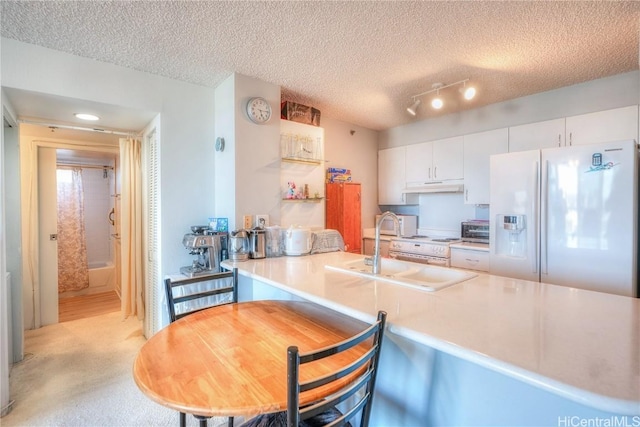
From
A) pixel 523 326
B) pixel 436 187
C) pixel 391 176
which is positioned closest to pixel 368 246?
pixel 391 176

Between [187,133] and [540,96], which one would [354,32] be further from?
[540,96]

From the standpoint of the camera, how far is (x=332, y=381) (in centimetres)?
85

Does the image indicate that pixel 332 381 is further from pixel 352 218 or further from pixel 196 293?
pixel 352 218

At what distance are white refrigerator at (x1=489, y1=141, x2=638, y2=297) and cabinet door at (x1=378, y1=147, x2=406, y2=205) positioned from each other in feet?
4.73

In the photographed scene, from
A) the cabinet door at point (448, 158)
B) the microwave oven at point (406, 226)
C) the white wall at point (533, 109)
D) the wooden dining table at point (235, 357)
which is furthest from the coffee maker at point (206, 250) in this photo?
the white wall at point (533, 109)

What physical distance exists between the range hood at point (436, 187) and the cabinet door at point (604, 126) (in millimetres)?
1042

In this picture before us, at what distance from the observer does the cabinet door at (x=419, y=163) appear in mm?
3686

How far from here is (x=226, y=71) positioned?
2355mm

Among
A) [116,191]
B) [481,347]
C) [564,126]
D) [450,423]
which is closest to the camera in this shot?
[481,347]

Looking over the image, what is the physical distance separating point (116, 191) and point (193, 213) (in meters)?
2.96

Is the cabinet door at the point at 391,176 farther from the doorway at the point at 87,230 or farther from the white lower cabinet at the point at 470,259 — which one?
the doorway at the point at 87,230

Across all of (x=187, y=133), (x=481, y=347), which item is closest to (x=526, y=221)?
(x=481, y=347)

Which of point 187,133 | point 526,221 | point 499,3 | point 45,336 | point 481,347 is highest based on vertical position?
point 499,3

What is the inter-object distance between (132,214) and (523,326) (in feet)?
11.1
